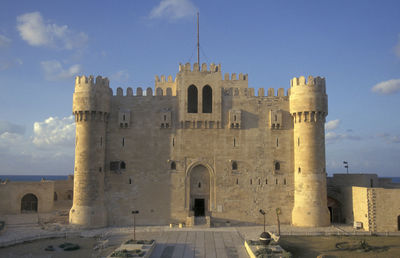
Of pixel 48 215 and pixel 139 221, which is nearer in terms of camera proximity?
pixel 139 221

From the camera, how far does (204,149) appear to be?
33.0m

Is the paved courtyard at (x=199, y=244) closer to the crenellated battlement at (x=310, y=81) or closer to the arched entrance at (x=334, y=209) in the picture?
the arched entrance at (x=334, y=209)

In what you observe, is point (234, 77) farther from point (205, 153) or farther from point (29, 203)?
point (29, 203)

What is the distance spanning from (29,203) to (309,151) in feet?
97.2

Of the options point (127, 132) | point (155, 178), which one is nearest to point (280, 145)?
point (155, 178)

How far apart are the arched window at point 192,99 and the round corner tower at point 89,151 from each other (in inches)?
299

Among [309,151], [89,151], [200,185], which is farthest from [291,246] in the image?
[89,151]

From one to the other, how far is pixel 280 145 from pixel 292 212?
617 centimetres

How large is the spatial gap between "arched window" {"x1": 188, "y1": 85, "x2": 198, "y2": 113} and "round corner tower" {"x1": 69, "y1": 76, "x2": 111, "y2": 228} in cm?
759

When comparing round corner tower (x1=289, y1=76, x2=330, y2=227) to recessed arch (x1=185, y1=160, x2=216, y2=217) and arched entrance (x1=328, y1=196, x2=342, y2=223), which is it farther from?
recessed arch (x1=185, y1=160, x2=216, y2=217)

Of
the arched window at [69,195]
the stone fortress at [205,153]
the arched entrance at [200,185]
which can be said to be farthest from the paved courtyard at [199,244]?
the arched window at [69,195]

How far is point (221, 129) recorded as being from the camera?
3319cm

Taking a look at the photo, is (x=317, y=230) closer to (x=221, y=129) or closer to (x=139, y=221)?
(x=221, y=129)

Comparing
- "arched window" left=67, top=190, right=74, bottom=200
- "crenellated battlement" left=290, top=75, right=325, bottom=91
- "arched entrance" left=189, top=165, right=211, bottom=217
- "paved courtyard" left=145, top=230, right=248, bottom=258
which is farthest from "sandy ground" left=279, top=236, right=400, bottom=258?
"arched window" left=67, top=190, right=74, bottom=200
